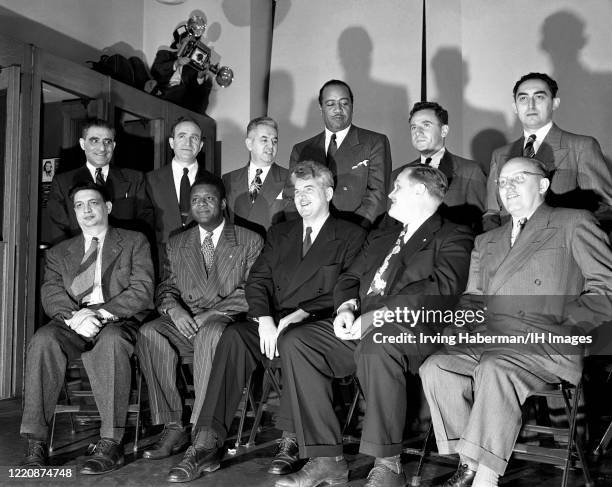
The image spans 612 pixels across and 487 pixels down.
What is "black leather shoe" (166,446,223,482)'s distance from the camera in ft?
10.3

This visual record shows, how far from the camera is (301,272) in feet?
12.0

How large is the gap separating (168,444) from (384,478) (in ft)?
4.03

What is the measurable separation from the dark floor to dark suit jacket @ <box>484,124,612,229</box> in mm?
1250

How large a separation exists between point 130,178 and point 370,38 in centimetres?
273

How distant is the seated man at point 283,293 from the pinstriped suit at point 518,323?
744mm

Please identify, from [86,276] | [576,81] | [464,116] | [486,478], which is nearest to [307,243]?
[86,276]

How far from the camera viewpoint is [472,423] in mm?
2773

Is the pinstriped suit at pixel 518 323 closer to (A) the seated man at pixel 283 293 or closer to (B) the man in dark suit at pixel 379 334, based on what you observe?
(B) the man in dark suit at pixel 379 334

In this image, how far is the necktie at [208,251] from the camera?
13.3 ft

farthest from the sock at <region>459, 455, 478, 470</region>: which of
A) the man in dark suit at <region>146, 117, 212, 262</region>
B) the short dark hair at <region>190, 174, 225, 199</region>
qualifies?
the man in dark suit at <region>146, 117, 212, 262</region>

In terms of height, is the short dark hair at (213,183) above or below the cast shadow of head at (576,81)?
below

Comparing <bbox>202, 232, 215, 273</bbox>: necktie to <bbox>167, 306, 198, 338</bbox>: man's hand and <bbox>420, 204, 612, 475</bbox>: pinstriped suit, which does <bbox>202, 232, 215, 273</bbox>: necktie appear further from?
<bbox>420, 204, 612, 475</bbox>: pinstriped suit

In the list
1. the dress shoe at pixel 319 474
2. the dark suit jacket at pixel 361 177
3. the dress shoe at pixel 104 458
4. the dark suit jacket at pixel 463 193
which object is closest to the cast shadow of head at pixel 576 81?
the dark suit jacket at pixel 463 193

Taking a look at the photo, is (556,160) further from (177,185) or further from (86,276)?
(86,276)
